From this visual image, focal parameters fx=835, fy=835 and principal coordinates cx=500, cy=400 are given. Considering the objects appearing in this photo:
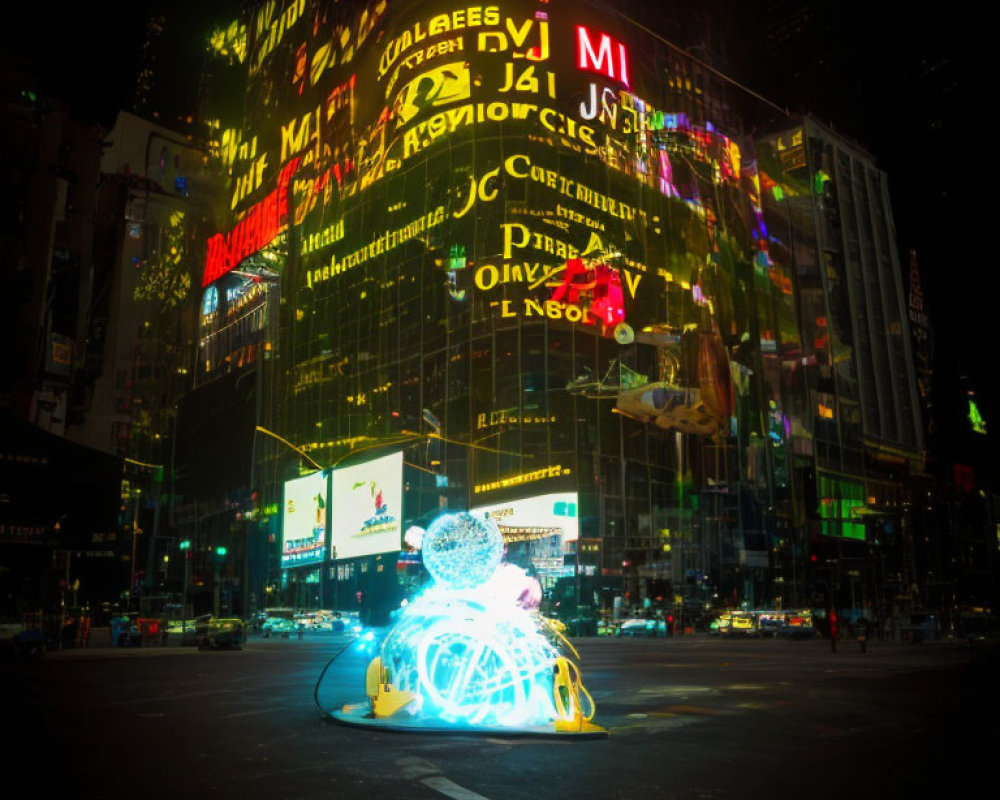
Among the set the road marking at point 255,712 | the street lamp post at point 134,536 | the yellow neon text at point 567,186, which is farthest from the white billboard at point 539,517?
the road marking at point 255,712

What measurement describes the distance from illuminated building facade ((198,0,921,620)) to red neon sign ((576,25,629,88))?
0.69ft

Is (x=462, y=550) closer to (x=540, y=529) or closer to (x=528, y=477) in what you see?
(x=540, y=529)

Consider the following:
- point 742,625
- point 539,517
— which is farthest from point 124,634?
point 742,625

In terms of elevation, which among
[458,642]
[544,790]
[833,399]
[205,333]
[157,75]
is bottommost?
[544,790]

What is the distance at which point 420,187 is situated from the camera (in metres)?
56.5

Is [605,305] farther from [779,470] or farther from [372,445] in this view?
[779,470]

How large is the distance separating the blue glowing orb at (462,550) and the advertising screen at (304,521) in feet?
142

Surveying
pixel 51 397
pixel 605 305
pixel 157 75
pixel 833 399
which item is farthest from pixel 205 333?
pixel 833 399

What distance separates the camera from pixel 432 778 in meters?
7.23

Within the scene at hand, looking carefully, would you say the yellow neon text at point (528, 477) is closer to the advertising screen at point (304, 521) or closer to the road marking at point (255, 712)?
the advertising screen at point (304, 521)

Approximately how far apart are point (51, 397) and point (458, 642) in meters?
27.4

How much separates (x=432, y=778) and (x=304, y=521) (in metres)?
50.9

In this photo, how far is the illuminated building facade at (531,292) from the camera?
175ft

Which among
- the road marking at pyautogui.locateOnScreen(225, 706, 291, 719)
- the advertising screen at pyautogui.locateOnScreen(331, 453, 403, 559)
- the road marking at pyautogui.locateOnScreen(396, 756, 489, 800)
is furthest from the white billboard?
the road marking at pyautogui.locateOnScreen(396, 756, 489, 800)
